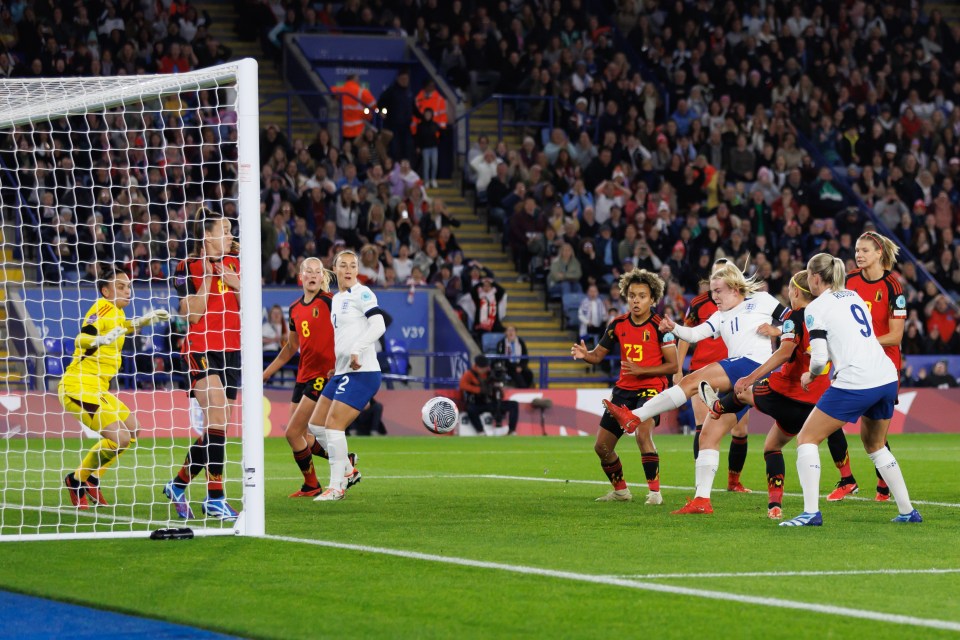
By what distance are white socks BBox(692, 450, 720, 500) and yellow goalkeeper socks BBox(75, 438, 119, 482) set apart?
4660 mm

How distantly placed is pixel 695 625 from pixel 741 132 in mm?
25745

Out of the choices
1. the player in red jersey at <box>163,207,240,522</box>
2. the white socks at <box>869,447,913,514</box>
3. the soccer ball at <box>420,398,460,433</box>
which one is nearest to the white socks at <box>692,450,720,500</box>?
the white socks at <box>869,447,913,514</box>

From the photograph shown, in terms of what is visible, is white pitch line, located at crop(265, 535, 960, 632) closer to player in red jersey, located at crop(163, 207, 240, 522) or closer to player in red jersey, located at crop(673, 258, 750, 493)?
player in red jersey, located at crop(163, 207, 240, 522)

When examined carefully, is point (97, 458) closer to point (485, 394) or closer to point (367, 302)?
point (367, 302)

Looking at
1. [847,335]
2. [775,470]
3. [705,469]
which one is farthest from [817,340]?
[705,469]

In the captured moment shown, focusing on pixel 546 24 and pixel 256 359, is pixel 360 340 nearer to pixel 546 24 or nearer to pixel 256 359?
pixel 256 359

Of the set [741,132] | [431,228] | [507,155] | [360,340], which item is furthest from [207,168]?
[360,340]

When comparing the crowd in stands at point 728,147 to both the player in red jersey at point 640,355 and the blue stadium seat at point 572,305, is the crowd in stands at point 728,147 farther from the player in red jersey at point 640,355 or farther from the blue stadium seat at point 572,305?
the player in red jersey at point 640,355

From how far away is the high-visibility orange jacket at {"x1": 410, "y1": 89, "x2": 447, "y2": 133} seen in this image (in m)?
29.8

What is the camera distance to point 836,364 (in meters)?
10.5

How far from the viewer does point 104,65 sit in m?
26.3

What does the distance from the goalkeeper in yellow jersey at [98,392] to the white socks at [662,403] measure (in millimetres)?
4085

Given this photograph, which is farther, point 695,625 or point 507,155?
point 507,155

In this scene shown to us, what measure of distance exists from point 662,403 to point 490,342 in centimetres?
1497
